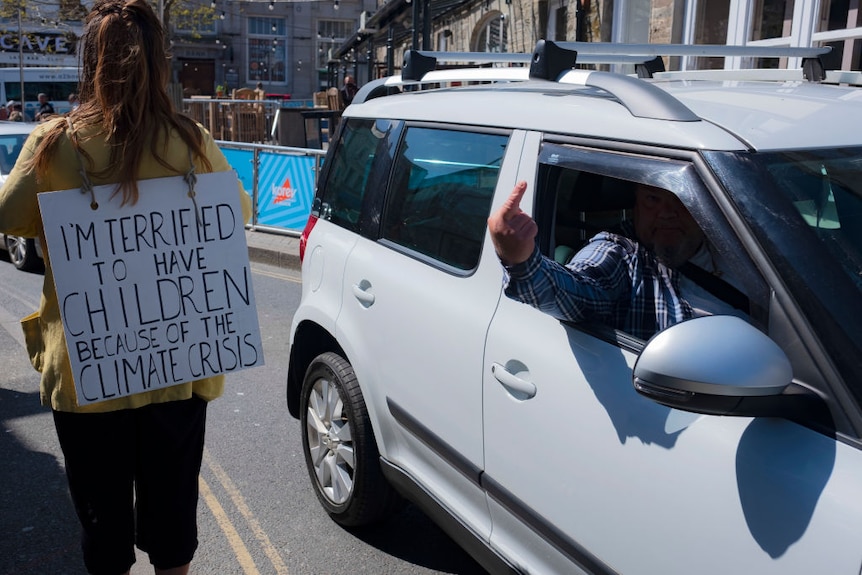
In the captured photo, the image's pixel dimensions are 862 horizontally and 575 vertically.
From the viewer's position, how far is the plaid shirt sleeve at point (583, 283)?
221cm

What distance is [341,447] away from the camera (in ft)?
11.8

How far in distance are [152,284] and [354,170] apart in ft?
4.85

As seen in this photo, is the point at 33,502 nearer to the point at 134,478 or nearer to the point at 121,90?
the point at 134,478

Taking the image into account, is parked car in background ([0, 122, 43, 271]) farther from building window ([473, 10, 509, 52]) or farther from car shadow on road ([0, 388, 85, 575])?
building window ([473, 10, 509, 52])

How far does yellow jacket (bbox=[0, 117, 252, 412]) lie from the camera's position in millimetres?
2297

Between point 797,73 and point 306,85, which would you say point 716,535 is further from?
point 306,85

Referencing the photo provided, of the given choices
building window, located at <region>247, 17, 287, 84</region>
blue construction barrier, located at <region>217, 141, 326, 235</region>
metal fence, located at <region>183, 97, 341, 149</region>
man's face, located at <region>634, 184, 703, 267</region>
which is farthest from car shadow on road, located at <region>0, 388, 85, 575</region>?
building window, located at <region>247, 17, 287, 84</region>

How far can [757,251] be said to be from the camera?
1.85m

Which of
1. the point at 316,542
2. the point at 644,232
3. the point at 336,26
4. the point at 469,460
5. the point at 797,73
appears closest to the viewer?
the point at 644,232

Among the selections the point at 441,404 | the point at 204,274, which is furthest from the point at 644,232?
the point at 204,274

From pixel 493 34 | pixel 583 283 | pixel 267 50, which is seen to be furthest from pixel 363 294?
pixel 267 50

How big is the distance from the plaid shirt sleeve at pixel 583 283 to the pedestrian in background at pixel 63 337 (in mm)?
983

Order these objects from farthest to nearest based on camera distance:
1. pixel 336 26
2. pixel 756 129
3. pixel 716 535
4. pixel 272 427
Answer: pixel 336 26 < pixel 272 427 < pixel 756 129 < pixel 716 535

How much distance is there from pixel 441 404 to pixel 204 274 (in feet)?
2.88
